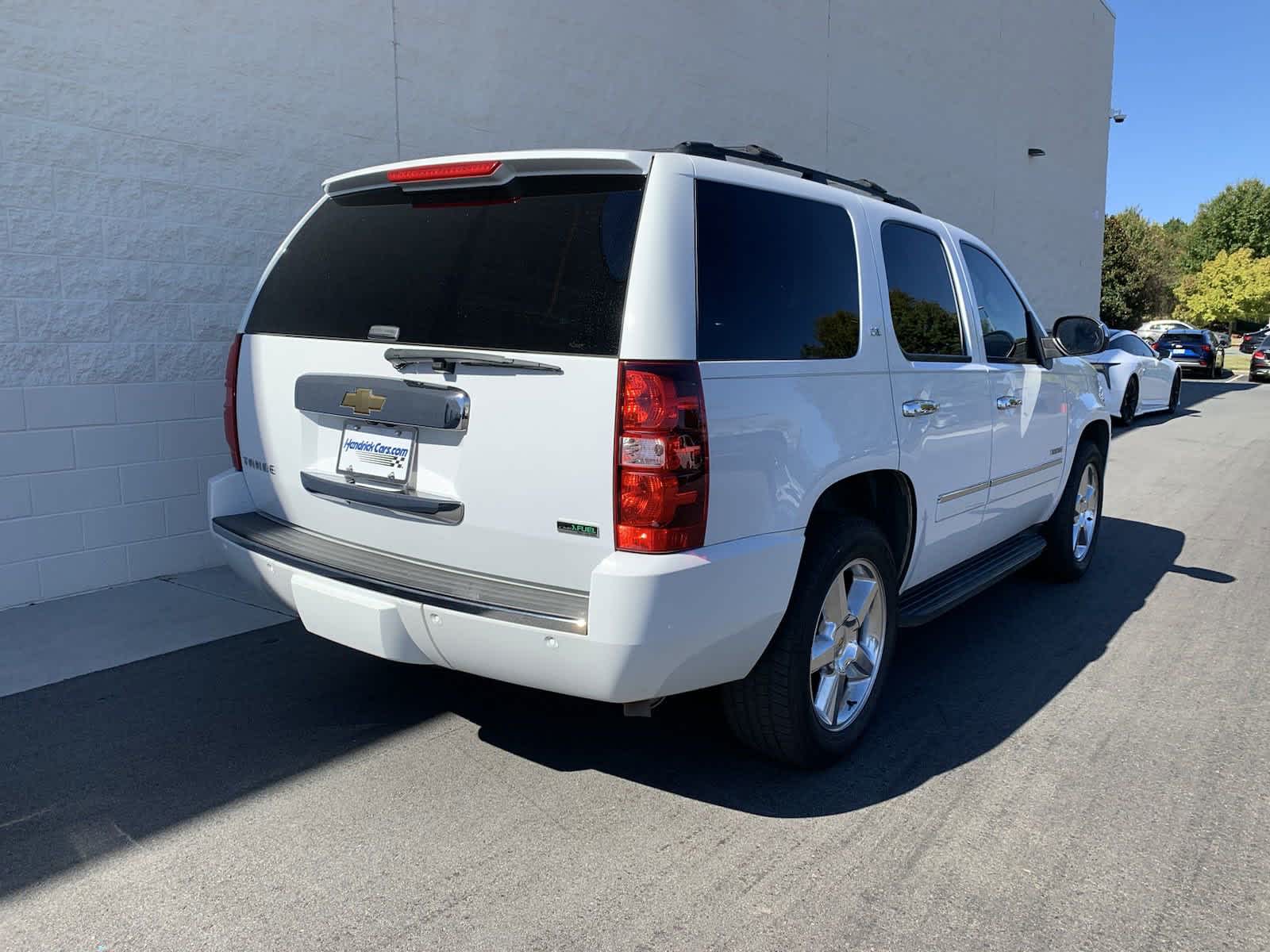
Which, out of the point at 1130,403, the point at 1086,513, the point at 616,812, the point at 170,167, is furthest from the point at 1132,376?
the point at 616,812

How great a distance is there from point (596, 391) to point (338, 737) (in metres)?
1.91

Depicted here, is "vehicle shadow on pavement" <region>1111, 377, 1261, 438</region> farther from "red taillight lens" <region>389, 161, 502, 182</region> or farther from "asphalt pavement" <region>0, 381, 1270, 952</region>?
"red taillight lens" <region>389, 161, 502, 182</region>

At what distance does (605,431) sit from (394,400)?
0.82 metres

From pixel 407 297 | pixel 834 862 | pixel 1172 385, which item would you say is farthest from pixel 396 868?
pixel 1172 385

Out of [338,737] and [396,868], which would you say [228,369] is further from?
[396,868]

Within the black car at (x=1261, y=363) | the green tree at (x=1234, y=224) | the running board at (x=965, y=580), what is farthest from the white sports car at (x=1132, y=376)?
the green tree at (x=1234, y=224)

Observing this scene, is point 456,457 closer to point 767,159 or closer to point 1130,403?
point 767,159

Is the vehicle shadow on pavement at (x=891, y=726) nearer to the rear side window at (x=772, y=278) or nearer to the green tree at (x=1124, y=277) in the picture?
the rear side window at (x=772, y=278)

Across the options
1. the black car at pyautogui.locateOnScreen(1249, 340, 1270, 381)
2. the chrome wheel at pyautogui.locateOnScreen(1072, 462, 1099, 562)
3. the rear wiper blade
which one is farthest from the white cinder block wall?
the black car at pyautogui.locateOnScreen(1249, 340, 1270, 381)

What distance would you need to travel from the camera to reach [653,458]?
9.45ft

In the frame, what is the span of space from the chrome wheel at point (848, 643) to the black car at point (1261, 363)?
3036cm

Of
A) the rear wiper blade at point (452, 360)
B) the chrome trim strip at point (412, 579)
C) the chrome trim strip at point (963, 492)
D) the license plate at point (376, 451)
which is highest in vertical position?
the rear wiper blade at point (452, 360)

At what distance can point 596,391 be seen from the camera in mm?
2920

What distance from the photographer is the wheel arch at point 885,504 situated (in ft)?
12.5
